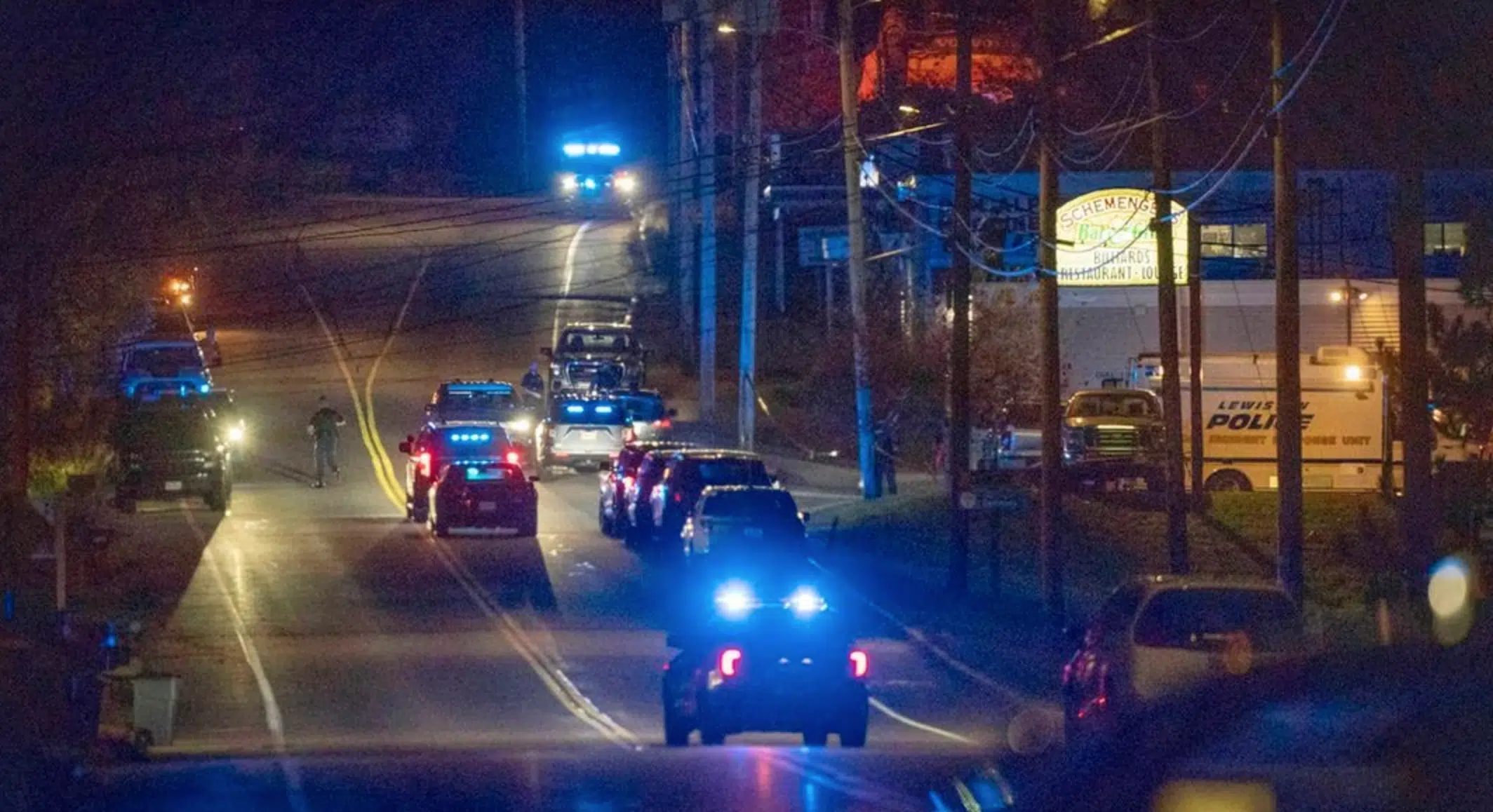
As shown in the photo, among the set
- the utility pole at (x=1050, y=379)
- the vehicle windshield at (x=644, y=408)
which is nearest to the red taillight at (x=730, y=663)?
the utility pole at (x=1050, y=379)

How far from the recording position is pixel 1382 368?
39031mm

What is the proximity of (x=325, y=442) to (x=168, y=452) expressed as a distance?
16.0ft

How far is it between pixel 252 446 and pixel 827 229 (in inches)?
766

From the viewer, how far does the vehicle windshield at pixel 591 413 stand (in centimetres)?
4256

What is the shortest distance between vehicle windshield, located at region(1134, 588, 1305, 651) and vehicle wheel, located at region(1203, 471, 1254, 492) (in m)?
24.6

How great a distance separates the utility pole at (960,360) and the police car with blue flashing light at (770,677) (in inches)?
446

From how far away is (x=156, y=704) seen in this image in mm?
17000

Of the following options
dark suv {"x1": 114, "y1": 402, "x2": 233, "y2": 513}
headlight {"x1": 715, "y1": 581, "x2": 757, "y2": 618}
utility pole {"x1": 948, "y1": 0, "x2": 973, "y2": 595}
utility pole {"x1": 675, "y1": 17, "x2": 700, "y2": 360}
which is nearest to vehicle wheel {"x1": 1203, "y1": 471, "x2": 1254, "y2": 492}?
utility pole {"x1": 948, "y1": 0, "x2": 973, "y2": 595}

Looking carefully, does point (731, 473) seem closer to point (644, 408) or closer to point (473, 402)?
point (473, 402)

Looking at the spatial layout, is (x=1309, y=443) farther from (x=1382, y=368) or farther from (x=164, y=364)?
(x=164, y=364)

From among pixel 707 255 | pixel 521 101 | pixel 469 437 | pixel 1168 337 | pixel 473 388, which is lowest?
pixel 469 437

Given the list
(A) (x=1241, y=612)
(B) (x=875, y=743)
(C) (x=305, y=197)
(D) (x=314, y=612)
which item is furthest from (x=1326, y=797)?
(C) (x=305, y=197)

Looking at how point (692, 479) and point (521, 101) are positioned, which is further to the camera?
point (521, 101)

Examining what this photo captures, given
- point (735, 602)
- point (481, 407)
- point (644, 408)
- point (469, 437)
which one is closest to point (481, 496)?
point (469, 437)
